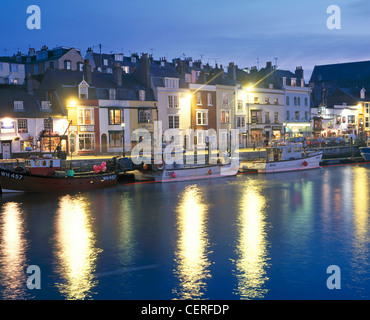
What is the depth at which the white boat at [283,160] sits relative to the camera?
49.1m

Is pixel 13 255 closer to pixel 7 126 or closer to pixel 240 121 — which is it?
pixel 7 126

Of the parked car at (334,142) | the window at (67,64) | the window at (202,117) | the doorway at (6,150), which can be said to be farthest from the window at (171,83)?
the window at (67,64)

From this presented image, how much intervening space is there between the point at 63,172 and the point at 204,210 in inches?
629

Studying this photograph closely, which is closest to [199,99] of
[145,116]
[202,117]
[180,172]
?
[202,117]

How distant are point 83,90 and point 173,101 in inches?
548

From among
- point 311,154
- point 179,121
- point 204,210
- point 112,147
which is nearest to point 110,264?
point 204,210

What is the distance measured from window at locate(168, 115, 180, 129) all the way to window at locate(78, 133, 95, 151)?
41.8 ft

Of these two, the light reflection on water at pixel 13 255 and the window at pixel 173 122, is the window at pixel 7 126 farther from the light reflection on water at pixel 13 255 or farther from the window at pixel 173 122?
the light reflection on water at pixel 13 255

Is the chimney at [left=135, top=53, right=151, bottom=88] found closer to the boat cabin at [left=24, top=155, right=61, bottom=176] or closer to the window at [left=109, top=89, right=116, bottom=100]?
the window at [left=109, top=89, right=116, bottom=100]

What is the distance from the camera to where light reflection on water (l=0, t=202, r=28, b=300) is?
16125 millimetres

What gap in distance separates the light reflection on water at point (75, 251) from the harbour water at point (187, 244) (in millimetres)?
48

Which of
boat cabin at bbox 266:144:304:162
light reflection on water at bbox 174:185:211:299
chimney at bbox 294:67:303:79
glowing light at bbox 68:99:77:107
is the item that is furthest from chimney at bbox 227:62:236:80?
light reflection on water at bbox 174:185:211:299

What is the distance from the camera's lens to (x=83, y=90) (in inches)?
2328
